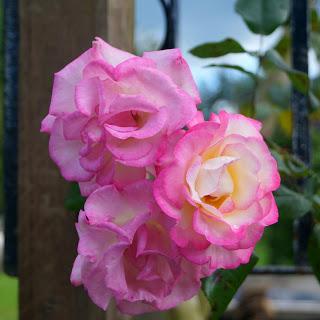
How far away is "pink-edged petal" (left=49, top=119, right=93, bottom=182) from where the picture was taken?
0.52 m

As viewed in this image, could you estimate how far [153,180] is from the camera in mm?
495

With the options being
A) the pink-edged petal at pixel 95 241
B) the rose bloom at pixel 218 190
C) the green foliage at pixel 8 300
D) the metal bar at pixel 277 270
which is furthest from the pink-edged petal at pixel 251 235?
the green foliage at pixel 8 300

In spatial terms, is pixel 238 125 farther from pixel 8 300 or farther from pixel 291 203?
pixel 8 300

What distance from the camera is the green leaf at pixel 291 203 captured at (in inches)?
28.1

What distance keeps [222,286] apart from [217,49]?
0.95 feet

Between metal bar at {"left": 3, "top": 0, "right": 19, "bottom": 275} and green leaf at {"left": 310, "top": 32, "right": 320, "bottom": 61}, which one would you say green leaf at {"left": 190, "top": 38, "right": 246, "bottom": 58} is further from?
green leaf at {"left": 310, "top": 32, "right": 320, "bottom": 61}

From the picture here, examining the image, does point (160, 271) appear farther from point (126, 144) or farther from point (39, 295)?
point (39, 295)

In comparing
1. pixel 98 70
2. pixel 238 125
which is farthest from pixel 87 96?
pixel 238 125

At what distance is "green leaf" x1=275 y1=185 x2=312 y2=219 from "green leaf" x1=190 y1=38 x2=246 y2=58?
0.58ft

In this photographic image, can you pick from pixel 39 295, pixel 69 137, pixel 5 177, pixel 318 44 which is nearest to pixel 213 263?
pixel 69 137

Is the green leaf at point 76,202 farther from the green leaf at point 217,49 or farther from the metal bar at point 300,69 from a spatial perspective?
the metal bar at point 300,69

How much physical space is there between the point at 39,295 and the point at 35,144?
20 cm

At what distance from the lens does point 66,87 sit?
0.52 meters

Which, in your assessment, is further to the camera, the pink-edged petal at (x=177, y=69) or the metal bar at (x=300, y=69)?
the metal bar at (x=300, y=69)
